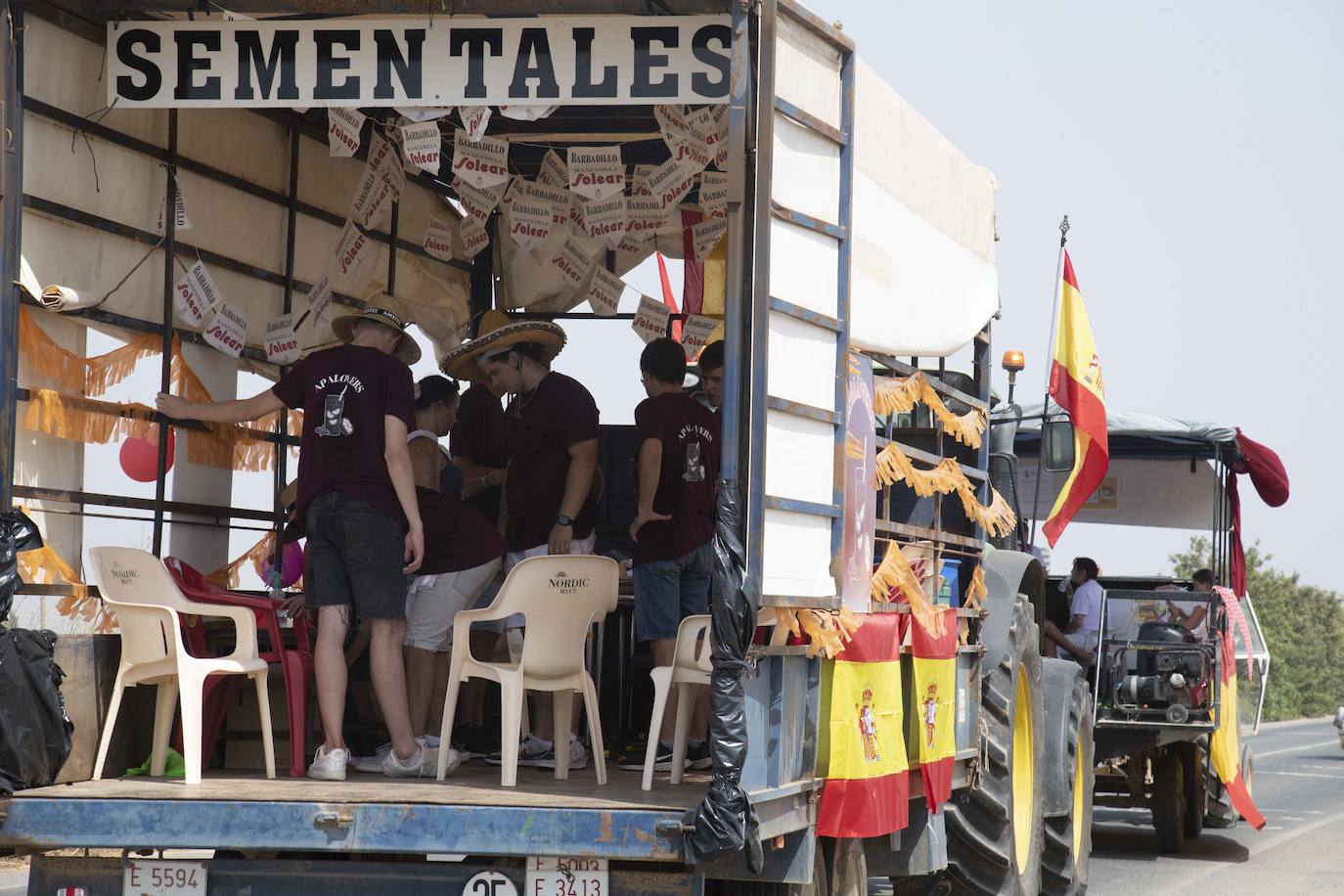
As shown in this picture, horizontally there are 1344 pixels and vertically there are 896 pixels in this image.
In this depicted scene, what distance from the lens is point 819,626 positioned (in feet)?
18.8

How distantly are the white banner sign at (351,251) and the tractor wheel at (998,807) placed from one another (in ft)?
12.4

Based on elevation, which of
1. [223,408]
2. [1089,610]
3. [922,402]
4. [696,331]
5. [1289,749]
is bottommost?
[1289,749]

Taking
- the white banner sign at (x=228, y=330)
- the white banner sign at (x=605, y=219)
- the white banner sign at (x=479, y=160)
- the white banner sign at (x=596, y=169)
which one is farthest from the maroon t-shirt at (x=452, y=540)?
the white banner sign at (x=605, y=219)

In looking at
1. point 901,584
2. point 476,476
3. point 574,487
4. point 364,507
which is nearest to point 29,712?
point 364,507

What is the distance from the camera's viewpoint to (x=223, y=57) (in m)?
6.77

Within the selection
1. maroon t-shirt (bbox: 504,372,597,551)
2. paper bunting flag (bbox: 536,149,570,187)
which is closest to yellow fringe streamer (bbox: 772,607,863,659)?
maroon t-shirt (bbox: 504,372,597,551)

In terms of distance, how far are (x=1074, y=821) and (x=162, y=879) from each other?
6.56 metres

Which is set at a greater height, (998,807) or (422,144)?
(422,144)

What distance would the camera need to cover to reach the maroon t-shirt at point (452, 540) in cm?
727

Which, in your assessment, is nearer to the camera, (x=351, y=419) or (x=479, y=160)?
(x=351, y=419)

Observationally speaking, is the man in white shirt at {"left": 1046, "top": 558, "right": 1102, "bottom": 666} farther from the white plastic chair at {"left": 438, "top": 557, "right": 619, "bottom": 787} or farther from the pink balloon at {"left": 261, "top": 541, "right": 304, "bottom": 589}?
the white plastic chair at {"left": 438, "top": 557, "right": 619, "bottom": 787}

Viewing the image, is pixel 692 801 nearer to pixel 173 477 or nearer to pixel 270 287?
pixel 173 477

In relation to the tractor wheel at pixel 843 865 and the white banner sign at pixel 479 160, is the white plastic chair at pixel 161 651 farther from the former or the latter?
the white banner sign at pixel 479 160

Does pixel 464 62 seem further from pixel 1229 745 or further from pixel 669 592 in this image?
pixel 1229 745
